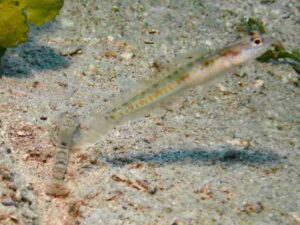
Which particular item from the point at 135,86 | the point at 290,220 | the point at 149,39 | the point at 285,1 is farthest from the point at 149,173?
the point at 285,1

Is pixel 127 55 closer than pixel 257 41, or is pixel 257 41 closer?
pixel 257 41

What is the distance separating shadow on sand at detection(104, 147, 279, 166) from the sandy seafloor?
1cm

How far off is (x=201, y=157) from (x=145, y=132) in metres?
0.66

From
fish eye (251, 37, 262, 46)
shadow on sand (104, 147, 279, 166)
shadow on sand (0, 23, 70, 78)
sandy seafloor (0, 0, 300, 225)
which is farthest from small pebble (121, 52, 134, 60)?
fish eye (251, 37, 262, 46)

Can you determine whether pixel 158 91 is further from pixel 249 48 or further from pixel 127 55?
pixel 127 55

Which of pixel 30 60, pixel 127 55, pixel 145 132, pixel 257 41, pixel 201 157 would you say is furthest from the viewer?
pixel 127 55

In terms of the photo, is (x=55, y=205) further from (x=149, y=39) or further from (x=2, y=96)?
(x=149, y=39)

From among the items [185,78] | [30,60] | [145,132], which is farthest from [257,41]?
[30,60]

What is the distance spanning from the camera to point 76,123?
3.96 meters

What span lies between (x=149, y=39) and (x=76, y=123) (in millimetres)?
2634

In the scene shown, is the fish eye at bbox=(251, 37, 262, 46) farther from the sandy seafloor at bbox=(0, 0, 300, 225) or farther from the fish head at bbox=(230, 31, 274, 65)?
the sandy seafloor at bbox=(0, 0, 300, 225)

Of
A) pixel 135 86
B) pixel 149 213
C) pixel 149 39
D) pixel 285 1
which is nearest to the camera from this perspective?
pixel 149 213

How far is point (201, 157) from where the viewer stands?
4.25 m

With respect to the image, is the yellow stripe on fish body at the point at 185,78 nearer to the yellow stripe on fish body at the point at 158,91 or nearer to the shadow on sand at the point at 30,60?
the yellow stripe on fish body at the point at 158,91
